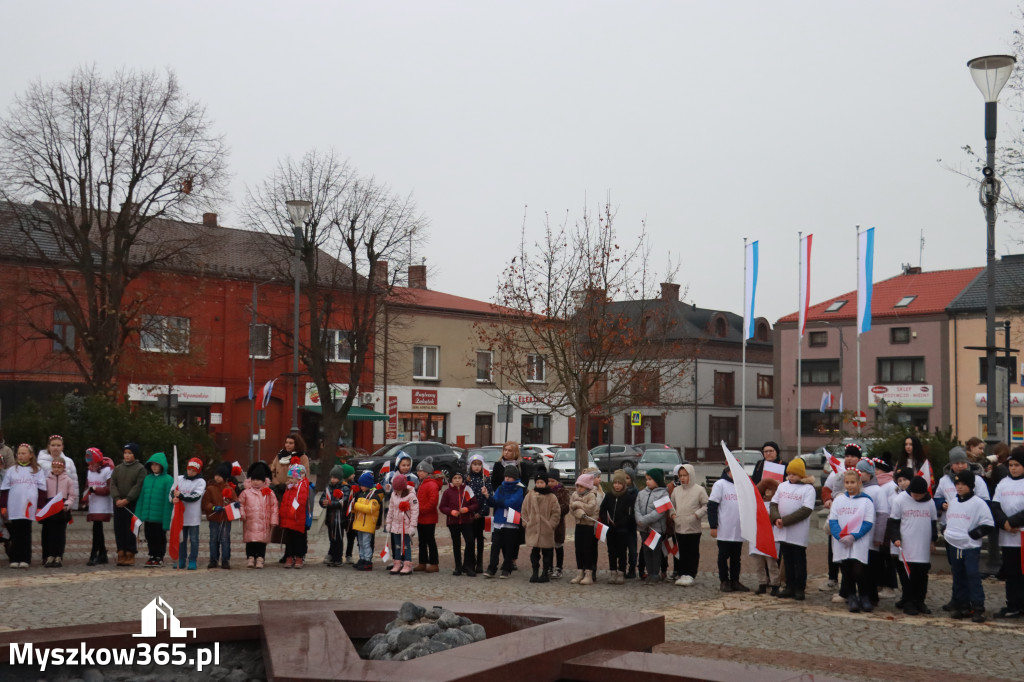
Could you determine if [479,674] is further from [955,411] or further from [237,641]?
[955,411]

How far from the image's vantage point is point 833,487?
51.0ft

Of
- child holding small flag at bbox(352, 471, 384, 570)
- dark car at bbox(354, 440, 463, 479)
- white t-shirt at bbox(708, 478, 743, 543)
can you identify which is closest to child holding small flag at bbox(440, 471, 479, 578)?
child holding small flag at bbox(352, 471, 384, 570)

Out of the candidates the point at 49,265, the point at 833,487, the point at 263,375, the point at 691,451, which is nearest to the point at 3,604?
the point at 833,487

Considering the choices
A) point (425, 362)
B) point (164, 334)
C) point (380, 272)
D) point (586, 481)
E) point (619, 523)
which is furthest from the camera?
point (425, 362)

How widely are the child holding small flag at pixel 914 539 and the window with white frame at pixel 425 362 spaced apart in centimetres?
4493

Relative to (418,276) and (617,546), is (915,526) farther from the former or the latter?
(418,276)

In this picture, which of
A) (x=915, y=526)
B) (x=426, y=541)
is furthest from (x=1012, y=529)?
(x=426, y=541)

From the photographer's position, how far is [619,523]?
1522 cm

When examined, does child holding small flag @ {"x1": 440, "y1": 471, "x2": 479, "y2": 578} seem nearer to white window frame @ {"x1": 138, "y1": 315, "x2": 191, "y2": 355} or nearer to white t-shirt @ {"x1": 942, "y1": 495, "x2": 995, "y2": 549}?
white t-shirt @ {"x1": 942, "y1": 495, "x2": 995, "y2": 549}

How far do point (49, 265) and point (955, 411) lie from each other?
→ 45.6 metres

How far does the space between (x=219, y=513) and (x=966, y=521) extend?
33.7ft

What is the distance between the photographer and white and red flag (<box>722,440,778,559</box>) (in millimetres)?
13484

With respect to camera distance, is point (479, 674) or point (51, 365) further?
point (51, 365)

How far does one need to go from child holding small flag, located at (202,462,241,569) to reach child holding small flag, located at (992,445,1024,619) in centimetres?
1034
